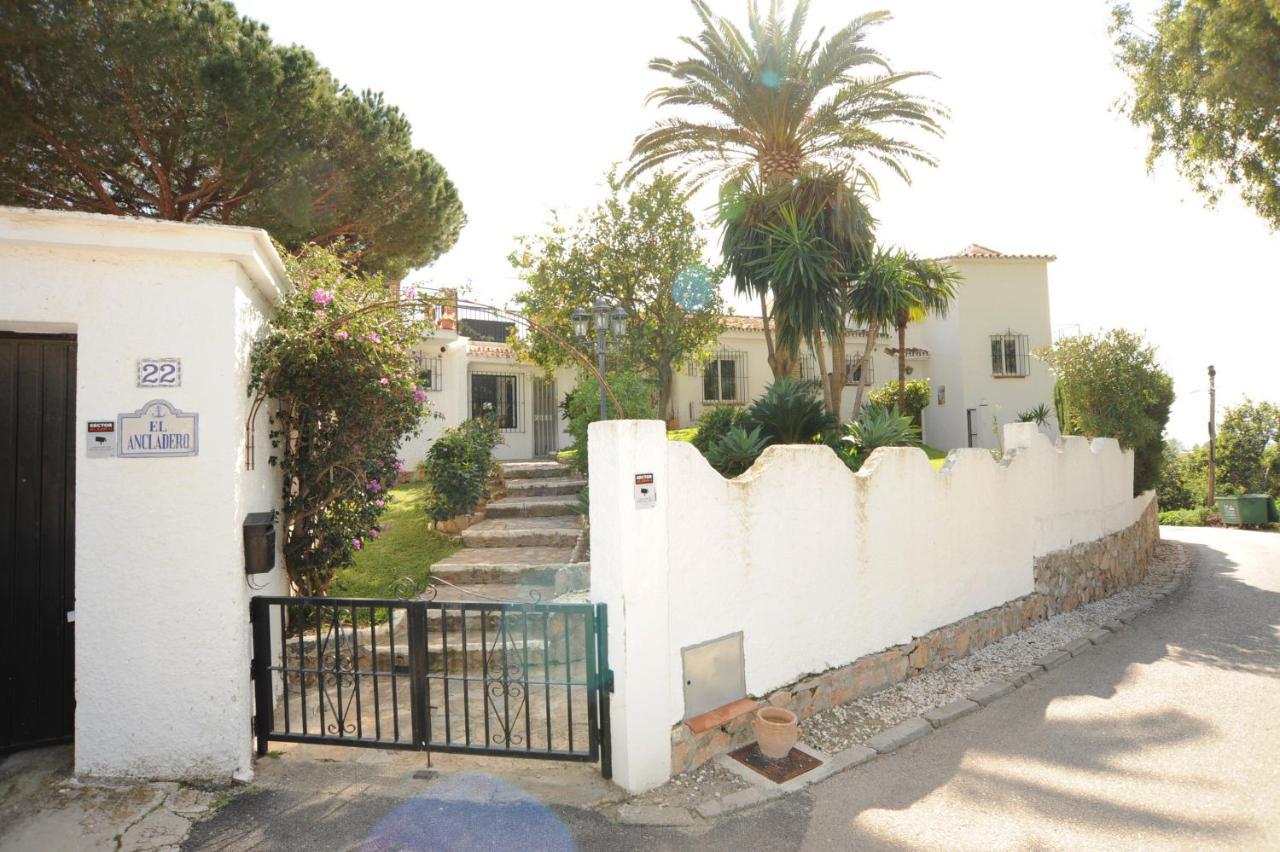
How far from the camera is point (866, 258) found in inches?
513

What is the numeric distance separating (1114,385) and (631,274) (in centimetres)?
907

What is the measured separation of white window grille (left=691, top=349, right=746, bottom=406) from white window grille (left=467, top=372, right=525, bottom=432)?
6104 mm

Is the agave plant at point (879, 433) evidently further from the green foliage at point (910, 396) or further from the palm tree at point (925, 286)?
the green foliage at point (910, 396)

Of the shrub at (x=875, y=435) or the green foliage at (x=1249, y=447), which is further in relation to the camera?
the green foliage at (x=1249, y=447)

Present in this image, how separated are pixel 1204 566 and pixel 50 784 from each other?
16.3m

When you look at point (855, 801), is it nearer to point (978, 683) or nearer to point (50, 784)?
point (978, 683)

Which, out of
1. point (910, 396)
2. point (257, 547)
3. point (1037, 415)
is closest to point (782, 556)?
point (257, 547)

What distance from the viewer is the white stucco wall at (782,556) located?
150 inches

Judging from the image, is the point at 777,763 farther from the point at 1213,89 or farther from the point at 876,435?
the point at 1213,89

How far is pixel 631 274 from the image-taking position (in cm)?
1344

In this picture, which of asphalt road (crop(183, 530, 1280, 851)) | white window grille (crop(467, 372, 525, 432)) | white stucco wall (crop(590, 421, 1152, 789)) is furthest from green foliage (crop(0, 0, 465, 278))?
asphalt road (crop(183, 530, 1280, 851))

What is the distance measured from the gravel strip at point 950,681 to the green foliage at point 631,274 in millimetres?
8206

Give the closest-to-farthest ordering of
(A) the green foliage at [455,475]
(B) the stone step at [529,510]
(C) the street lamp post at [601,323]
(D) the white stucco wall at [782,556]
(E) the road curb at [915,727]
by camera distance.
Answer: (E) the road curb at [915,727], (D) the white stucco wall at [782,556], (A) the green foliage at [455,475], (C) the street lamp post at [601,323], (B) the stone step at [529,510]

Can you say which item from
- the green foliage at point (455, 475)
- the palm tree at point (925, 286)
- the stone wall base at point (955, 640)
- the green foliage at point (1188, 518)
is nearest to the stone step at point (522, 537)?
the green foliage at point (455, 475)
